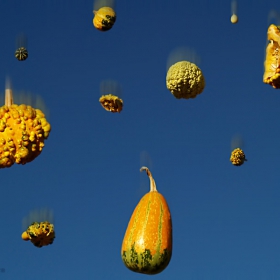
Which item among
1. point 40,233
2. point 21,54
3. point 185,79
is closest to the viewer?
point 40,233

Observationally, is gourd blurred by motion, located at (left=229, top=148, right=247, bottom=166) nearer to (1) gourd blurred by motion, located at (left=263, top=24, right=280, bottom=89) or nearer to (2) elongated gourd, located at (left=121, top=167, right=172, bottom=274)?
(2) elongated gourd, located at (left=121, top=167, right=172, bottom=274)

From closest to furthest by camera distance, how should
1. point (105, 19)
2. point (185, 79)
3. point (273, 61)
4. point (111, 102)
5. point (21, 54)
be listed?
point (273, 61) → point (185, 79) → point (105, 19) → point (111, 102) → point (21, 54)

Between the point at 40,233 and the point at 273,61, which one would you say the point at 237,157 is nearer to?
the point at 273,61

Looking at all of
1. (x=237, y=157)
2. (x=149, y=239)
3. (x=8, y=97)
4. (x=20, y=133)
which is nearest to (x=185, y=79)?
(x=149, y=239)

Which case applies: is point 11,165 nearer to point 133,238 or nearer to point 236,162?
point 133,238

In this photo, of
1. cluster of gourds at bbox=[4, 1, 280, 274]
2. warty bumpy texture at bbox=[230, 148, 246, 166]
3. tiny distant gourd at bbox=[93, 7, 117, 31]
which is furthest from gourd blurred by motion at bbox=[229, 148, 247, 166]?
tiny distant gourd at bbox=[93, 7, 117, 31]

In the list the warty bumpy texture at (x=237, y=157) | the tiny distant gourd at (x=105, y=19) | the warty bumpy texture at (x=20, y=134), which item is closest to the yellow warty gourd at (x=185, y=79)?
the tiny distant gourd at (x=105, y=19)

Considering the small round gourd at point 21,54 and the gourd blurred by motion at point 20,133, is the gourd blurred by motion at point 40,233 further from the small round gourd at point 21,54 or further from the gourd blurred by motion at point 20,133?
the small round gourd at point 21,54
